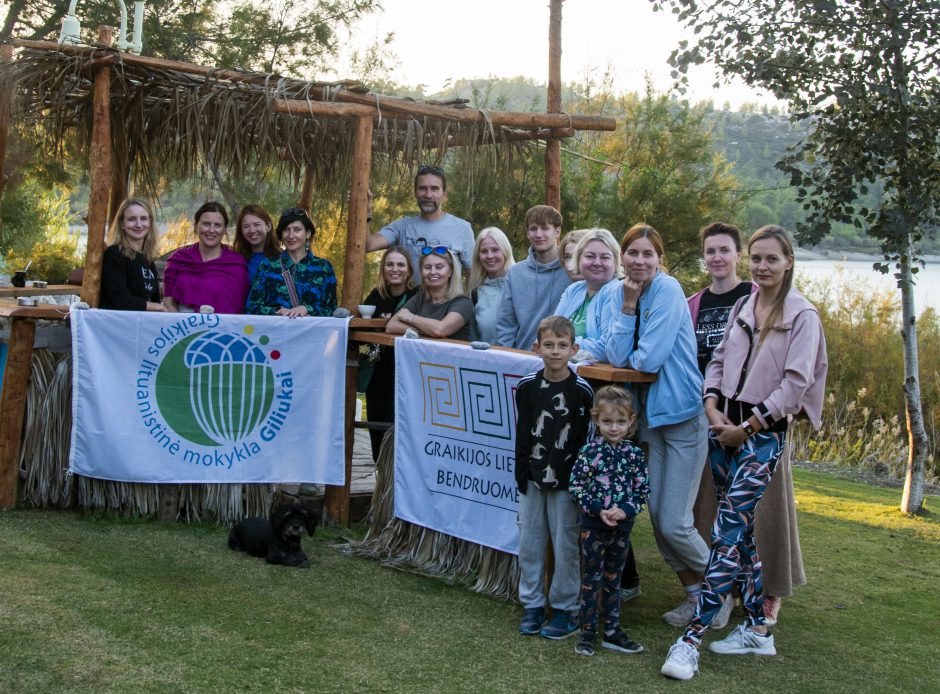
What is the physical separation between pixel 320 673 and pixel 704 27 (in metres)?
5.95

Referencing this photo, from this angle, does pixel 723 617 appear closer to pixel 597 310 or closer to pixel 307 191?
pixel 597 310

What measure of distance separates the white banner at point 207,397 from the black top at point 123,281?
42cm

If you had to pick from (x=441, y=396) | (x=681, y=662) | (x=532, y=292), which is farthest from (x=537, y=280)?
(x=681, y=662)

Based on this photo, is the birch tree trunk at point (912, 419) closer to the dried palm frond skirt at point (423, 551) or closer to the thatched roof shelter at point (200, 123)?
the thatched roof shelter at point (200, 123)

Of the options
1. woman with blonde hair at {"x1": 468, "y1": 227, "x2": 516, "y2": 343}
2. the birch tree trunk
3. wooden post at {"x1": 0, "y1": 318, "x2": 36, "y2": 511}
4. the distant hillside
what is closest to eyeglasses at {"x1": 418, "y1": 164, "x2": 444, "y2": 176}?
woman with blonde hair at {"x1": 468, "y1": 227, "x2": 516, "y2": 343}

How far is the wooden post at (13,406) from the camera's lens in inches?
228

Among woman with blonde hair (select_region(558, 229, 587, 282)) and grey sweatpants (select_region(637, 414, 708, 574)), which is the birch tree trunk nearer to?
woman with blonde hair (select_region(558, 229, 587, 282))

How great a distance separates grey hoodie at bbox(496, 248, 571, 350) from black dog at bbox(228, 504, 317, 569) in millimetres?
1441

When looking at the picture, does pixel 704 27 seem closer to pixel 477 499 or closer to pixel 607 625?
pixel 477 499

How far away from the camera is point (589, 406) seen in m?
4.52

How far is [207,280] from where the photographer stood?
20.7 ft

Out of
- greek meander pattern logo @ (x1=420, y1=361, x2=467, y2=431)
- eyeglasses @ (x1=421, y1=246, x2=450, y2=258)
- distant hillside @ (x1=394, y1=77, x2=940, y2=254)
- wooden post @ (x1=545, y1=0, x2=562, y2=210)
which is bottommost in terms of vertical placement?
greek meander pattern logo @ (x1=420, y1=361, x2=467, y2=431)

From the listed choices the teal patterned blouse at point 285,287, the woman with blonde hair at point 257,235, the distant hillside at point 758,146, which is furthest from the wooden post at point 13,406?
the distant hillside at point 758,146

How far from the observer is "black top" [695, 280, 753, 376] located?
4996mm
